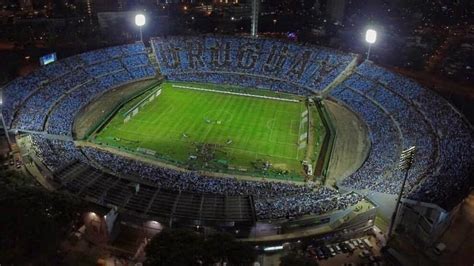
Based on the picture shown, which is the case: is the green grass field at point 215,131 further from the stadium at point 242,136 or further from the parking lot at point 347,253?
the parking lot at point 347,253

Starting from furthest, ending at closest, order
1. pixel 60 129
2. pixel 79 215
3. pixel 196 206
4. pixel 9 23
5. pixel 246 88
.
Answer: pixel 9 23 < pixel 246 88 < pixel 60 129 < pixel 196 206 < pixel 79 215

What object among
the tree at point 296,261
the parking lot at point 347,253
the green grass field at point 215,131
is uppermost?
the tree at point 296,261

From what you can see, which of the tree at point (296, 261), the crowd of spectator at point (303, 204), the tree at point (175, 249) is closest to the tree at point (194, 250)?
the tree at point (175, 249)

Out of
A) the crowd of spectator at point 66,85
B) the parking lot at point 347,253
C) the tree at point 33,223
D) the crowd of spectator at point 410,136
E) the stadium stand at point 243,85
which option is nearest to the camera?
the tree at point 33,223

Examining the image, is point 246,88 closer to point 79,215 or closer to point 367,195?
point 367,195

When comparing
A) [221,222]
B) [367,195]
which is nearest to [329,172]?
[367,195]

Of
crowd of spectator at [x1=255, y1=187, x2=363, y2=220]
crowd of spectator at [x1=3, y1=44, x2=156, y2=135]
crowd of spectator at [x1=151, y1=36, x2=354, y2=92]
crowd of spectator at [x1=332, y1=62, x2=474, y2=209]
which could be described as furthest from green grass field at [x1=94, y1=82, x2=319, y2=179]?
crowd of spectator at [x1=255, y1=187, x2=363, y2=220]
